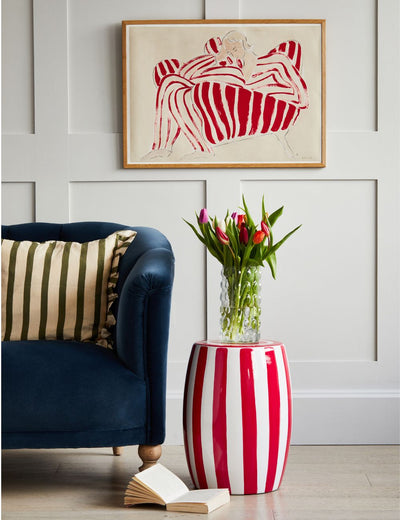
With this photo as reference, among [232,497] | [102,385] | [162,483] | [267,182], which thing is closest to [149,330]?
[102,385]

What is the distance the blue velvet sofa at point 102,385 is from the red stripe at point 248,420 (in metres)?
0.24

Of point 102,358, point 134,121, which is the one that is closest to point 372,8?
point 134,121

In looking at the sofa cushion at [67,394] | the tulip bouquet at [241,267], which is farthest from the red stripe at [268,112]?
the sofa cushion at [67,394]

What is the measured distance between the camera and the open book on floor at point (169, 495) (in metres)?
1.67

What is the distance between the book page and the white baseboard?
0.73 metres

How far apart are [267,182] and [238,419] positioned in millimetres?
1169

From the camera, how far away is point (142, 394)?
181 centimetres

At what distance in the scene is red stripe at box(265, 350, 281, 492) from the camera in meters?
1.81

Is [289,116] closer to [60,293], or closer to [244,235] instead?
[244,235]

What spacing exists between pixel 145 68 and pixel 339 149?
0.90 m

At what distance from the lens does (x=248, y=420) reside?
1785mm

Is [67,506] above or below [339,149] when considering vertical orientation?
below

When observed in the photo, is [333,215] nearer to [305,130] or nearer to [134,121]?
[305,130]

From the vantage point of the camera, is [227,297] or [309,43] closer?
[227,297]
